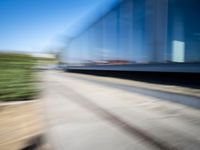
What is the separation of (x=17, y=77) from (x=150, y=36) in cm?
1221

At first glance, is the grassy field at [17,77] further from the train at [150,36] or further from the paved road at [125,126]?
the train at [150,36]

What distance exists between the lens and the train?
12.7 m

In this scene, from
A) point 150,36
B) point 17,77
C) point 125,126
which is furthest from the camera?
point 150,36

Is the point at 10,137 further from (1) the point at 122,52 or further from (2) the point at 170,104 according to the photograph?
(1) the point at 122,52

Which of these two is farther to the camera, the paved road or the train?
the train

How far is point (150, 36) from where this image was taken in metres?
15.8

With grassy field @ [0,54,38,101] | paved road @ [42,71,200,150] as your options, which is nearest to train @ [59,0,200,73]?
paved road @ [42,71,200,150]

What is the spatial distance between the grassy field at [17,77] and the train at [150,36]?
8.19 metres

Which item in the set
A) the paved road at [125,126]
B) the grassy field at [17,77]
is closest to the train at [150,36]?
the paved road at [125,126]

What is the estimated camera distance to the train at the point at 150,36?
41.7 ft

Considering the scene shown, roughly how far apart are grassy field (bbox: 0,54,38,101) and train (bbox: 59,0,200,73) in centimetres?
819

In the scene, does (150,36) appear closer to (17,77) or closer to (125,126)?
(125,126)

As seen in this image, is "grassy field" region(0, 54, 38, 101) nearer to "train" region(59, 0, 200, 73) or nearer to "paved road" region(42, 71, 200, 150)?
"paved road" region(42, 71, 200, 150)

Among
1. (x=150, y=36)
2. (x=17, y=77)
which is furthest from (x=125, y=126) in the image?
(x=150, y=36)
